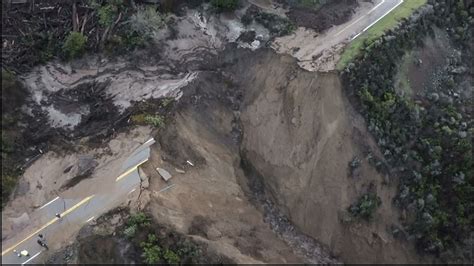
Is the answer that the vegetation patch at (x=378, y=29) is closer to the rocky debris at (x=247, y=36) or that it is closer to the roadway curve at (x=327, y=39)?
the roadway curve at (x=327, y=39)

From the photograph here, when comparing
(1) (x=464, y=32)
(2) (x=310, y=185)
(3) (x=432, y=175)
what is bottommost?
(3) (x=432, y=175)

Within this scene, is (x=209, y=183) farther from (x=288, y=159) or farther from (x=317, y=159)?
(x=317, y=159)

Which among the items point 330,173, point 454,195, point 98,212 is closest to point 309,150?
point 330,173

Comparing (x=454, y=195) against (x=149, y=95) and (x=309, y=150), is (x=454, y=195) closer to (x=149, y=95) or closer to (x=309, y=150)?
(x=309, y=150)

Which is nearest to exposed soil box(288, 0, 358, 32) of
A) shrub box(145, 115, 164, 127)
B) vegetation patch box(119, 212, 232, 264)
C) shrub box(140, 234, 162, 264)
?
shrub box(145, 115, 164, 127)

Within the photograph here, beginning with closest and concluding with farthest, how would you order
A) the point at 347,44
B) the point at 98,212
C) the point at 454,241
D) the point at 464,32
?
the point at 98,212 < the point at 454,241 < the point at 347,44 < the point at 464,32

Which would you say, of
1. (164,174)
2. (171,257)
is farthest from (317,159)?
(171,257)
